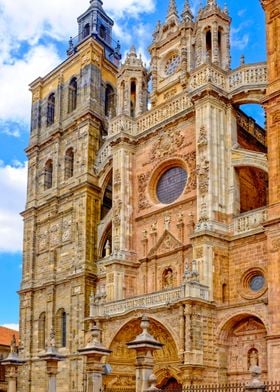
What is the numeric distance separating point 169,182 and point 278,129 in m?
7.42

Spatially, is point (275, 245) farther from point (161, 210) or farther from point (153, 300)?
point (161, 210)

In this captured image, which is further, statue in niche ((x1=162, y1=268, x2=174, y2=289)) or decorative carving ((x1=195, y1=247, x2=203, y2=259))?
statue in niche ((x1=162, y1=268, x2=174, y2=289))

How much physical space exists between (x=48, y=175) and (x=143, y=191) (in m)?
9.45

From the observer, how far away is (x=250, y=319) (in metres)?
22.8

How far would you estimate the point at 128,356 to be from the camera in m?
26.9

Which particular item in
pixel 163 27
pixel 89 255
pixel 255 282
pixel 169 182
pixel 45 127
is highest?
pixel 163 27

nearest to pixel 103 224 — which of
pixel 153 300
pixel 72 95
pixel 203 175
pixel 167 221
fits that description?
pixel 167 221

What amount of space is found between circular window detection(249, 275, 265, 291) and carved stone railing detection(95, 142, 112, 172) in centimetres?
1169

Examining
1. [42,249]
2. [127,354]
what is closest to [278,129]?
[127,354]

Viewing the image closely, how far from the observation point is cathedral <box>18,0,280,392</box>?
75.9 ft

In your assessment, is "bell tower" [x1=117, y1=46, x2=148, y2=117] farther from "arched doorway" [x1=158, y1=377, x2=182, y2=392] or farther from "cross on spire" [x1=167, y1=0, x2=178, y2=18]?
"arched doorway" [x1=158, y1=377, x2=182, y2=392]

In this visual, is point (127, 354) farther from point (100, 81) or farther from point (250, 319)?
point (100, 81)

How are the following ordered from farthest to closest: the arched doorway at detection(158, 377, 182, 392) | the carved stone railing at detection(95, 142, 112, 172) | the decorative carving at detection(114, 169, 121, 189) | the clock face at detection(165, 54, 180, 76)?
the carved stone railing at detection(95, 142, 112, 172) < the clock face at detection(165, 54, 180, 76) < the decorative carving at detection(114, 169, 121, 189) < the arched doorway at detection(158, 377, 182, 392)

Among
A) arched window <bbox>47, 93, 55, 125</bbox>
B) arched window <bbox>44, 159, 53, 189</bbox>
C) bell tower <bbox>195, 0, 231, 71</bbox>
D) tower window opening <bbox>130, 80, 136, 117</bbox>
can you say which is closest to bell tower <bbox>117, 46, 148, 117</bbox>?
tower window opening <bbox>130, 80, 136, 117</bbox>
